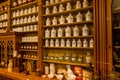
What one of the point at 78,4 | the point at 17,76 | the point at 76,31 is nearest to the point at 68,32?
the point at 76,31

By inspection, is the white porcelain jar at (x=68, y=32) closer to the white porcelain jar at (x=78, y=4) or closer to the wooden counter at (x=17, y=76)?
the white porcelain jar at (x=78, y=4)

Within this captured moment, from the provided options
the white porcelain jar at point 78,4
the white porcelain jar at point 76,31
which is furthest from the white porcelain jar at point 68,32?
the white porcelain jar at point 78,4

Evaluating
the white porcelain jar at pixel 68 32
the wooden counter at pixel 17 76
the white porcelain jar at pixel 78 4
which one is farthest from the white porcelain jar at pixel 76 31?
the wooden counter at pixel 17 76

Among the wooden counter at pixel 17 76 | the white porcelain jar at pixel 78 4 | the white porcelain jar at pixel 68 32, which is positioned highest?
the white porcelain jar at pixel 78 4

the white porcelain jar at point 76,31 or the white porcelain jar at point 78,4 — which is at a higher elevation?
the white porcelain jar at point 78,4

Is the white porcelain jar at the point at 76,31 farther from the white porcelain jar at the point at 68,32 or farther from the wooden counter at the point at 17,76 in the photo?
the wooden counter at the point at 17,76

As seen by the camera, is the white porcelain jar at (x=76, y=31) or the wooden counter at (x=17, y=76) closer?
the white porcelain jar at (x=76, y=31)

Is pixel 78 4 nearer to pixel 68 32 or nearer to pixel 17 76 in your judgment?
pixel 68 32

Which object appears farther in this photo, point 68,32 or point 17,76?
point 17,76

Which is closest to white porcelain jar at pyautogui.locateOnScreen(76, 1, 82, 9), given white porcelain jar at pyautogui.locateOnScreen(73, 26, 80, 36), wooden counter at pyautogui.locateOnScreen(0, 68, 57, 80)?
white porcelain jar at pyautogui.locateOnScreen(73, 26, 80, 36)

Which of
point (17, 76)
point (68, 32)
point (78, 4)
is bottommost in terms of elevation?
point (17, 76)

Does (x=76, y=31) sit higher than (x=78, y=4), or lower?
lower

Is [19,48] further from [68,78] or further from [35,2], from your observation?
[68,78]

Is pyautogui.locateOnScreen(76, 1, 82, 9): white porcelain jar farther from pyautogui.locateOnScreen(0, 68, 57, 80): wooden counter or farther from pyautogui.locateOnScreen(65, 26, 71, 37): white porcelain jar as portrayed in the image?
pyautogui.locateOnScreen(0, 68, 57, 80): wooden counter
